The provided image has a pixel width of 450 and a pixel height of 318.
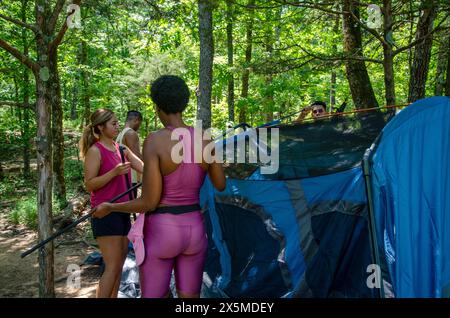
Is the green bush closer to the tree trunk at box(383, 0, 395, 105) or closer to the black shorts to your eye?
the black shorts

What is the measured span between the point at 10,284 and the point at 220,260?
2.58 m

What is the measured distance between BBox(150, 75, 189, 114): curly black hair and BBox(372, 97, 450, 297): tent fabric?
4.05 feet

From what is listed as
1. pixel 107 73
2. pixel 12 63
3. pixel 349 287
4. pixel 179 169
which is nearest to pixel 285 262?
pixel 349 287

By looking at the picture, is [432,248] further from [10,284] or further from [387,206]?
[10,284]

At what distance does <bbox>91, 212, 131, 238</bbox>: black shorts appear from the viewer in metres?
2.83

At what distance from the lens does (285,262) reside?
10.0ft

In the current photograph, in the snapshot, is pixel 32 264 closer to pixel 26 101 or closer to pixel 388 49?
pixel 388 49

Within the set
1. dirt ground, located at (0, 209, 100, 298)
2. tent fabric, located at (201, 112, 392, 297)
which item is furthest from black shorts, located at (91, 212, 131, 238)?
dirt ground, located at (0, 209, 100, 298)

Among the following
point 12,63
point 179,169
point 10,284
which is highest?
point 12,63

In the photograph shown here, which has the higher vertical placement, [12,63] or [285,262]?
[12,63]

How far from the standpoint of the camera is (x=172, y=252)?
219 cm

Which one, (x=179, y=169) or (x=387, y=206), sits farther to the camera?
(x=387, y=206)

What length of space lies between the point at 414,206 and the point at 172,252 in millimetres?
1410
